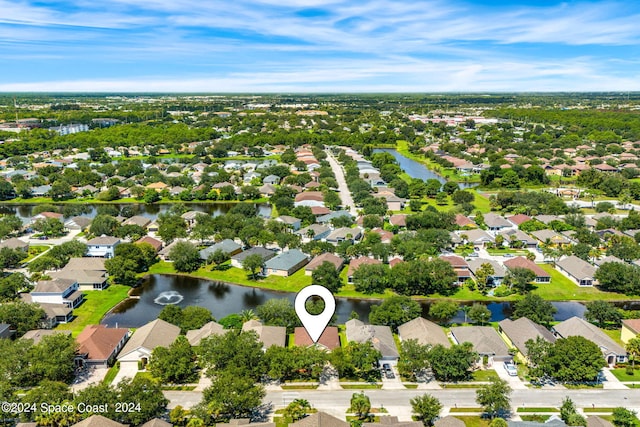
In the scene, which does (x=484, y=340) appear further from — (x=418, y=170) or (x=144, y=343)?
(x=418, y=170)

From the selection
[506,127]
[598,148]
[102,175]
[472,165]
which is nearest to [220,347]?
[102,175]

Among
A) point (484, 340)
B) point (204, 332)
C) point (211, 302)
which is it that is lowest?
point (211, 302)

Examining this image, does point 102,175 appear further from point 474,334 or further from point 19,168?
point 474,334

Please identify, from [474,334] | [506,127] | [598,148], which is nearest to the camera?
[474,334]

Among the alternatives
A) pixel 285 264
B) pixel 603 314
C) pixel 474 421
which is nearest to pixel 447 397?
pixel 474 421

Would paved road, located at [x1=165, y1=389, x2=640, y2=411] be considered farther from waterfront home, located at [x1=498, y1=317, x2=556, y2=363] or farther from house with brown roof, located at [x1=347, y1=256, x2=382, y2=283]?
house with brown roof, located at [x1=347, y1=256, x2=382, y2=283]

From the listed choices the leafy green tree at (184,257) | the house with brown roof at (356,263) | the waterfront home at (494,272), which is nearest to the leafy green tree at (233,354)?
the house with brown roof at (356,263)

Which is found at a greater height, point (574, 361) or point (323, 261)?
point (574, 361)
